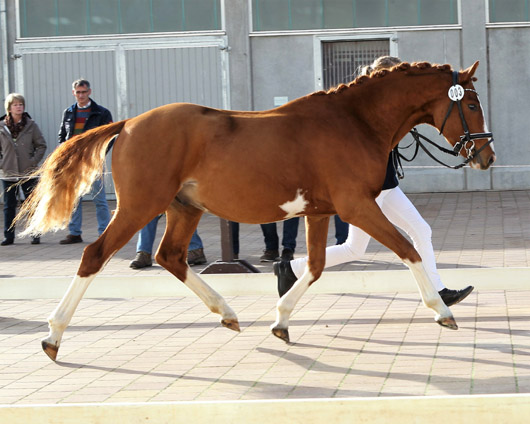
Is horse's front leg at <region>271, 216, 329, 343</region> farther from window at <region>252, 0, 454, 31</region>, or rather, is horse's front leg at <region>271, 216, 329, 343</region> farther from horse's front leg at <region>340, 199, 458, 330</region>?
window at <region>252, 0, 454, 31</region>

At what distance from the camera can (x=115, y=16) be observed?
784 inches

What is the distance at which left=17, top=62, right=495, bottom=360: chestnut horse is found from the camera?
6363mm

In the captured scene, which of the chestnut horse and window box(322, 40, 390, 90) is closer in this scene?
the chestnut horse


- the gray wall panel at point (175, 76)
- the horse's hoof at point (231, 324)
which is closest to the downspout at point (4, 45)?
the gray wall panel at point (175, 76)

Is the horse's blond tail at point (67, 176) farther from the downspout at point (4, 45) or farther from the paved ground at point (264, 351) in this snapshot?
the downspout at point (4, 45)

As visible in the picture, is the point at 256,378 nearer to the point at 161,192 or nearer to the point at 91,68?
the point at 161,192

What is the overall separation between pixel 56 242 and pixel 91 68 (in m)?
6.69

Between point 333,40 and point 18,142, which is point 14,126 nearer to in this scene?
point 18,142

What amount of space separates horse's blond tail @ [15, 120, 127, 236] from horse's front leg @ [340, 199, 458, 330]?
5.44ft

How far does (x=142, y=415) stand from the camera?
14.3 feet

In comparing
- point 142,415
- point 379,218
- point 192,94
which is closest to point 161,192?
point 379,218

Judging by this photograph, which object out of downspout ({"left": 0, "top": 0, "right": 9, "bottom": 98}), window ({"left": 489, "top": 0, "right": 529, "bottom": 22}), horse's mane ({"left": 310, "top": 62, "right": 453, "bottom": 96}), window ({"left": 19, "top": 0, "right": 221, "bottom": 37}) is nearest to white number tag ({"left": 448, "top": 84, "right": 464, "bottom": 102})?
horse's mane ({"left": 310, "top": 62, "right": 453, "bottom": 96})

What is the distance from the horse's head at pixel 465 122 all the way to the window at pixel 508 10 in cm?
1340

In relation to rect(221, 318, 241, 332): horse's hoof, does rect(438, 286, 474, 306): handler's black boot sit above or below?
above
